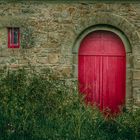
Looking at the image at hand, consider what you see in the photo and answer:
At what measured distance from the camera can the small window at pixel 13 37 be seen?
11078 millimetres

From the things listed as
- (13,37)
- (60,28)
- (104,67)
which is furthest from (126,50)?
(13,37)

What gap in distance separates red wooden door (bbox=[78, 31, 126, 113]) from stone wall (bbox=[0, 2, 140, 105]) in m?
0.31

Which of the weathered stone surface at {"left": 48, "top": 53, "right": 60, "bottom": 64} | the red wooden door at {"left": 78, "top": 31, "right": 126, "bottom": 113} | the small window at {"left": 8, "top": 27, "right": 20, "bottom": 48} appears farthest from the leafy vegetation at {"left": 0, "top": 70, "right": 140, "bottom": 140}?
the small window at {"left": 8, "top": 27, "right": 20, "bottom": 48}

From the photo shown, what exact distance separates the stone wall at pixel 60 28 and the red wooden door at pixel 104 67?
0.31 metres

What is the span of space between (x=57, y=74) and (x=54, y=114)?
2024mm

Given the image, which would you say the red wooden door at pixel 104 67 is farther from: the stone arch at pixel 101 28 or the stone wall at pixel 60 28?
the stone wall at pixel 60 28

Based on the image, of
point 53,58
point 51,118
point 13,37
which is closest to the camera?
point 51,118

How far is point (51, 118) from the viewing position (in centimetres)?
887

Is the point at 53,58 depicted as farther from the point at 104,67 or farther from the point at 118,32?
the point at 118,32

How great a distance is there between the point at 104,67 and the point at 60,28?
1.64 metres

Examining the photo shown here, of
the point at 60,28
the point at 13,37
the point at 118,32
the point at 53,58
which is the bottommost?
the point at 53,58

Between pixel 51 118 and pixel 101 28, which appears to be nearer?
pixel 51 118

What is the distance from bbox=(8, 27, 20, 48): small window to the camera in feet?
36.3

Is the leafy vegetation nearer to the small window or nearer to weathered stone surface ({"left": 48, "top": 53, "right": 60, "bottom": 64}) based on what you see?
weathered stone surface ({"left": 48, "top": 53, "right": 60, "bottom": 64})
